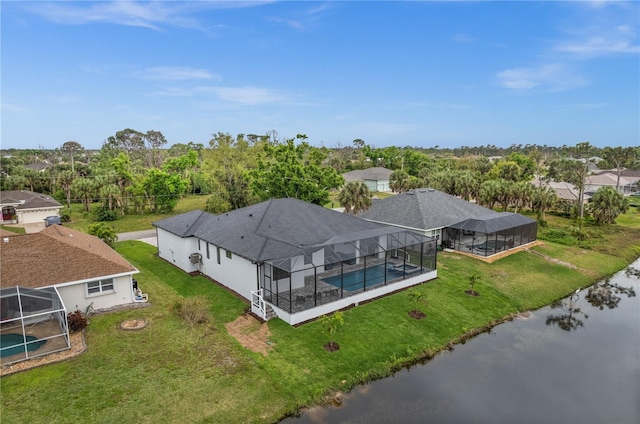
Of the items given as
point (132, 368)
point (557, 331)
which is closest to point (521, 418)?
point (557, 331)

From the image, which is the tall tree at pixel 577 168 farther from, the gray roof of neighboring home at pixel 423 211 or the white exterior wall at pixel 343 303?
the white exterior wall at pixel 343 303

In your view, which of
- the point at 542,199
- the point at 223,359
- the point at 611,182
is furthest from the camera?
the point at 611,182

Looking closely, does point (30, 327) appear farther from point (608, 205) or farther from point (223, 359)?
point (608, 205)

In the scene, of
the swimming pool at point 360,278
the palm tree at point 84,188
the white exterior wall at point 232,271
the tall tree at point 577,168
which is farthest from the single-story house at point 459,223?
the palm tree at point 84,188

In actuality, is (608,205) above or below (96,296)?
above

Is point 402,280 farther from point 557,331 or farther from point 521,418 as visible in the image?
point 521,418

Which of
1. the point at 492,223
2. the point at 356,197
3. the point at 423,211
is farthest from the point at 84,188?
the point at 492,223
